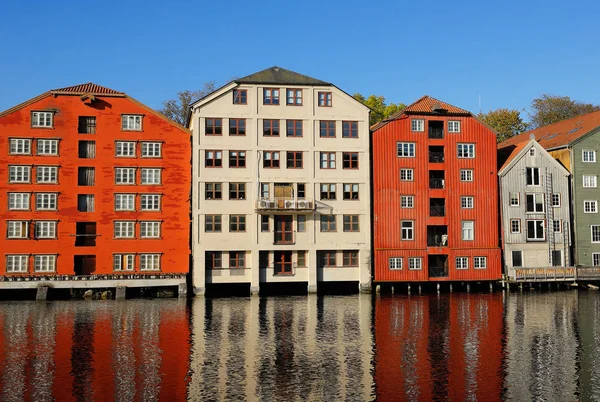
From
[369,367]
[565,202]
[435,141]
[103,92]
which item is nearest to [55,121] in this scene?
[103,92]

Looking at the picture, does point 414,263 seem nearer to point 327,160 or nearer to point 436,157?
point 436,157

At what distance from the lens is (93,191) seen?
6656 centimetres

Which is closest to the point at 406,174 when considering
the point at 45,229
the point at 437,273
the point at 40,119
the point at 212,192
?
the point at 437,273

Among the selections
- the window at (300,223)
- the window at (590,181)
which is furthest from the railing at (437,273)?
the window at (590,181)

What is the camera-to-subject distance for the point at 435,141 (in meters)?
72.6

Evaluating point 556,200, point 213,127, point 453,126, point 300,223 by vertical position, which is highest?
point 453,126

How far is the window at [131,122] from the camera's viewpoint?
67688 millimetres

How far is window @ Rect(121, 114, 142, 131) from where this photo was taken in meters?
67.7

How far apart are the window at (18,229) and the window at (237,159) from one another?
20.6 metres

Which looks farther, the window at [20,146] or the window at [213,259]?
the window at [213,259]

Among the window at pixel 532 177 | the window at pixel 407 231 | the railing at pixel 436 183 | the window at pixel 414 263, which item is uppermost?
the window at pixel 532 177

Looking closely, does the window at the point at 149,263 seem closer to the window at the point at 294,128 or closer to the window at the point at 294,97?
the window at the point at 294,128

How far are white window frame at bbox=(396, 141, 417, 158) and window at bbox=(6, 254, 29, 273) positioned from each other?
38922 millimetres

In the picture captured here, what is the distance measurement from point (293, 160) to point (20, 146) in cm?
2679
